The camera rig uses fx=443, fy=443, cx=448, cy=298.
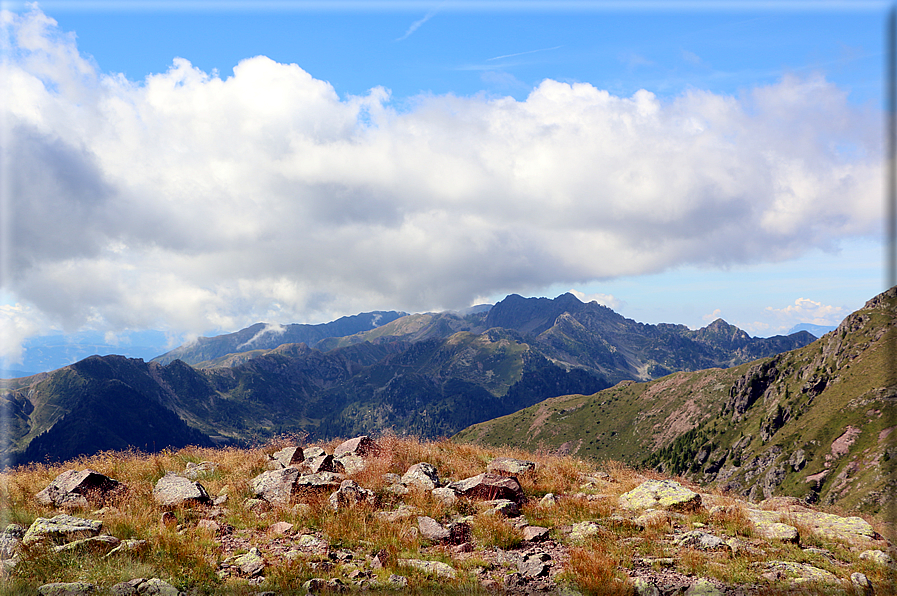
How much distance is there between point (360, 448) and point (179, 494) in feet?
24.7

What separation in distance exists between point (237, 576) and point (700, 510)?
45.9 ft

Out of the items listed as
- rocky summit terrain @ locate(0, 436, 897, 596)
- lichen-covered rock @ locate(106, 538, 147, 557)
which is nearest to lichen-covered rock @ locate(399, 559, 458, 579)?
rocky summit terrain @ locate(0, 436, 897, 596)

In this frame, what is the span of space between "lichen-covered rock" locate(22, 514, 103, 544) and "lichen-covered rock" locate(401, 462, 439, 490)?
9.17 meters

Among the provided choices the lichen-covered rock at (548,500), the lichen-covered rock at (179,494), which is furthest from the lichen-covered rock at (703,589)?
the lichen-covered rock at (179,494)

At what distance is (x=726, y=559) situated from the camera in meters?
11.1

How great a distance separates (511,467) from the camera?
63.2ft

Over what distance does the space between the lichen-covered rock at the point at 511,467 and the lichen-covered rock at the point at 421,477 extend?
2964 mm

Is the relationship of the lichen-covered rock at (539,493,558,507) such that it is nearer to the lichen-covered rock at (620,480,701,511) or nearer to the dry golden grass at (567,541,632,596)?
the lichen-covered rock at (620,480,701,511)

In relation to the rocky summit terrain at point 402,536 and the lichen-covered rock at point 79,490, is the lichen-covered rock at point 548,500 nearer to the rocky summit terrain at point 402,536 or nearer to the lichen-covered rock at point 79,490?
the rocky summit terrain at point 402,536

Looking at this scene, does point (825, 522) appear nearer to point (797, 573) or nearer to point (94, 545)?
point (797, 573)

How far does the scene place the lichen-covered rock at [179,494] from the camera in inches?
560

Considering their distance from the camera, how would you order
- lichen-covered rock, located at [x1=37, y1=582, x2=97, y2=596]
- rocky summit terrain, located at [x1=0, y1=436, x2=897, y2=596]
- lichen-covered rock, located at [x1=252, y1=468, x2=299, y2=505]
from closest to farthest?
lichen-covered rock, located at [x1=37, y1=582, x2=97, y2=596], rocky summit terrain, located at [x1=0, y1=436, x2=897, y2=596], lichen-covered rock, located at [x1=252, y1=468, x2=299, y2=505]

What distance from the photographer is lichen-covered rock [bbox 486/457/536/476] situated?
18.6 m

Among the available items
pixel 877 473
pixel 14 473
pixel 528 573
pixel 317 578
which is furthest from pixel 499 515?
pixel 877 473
